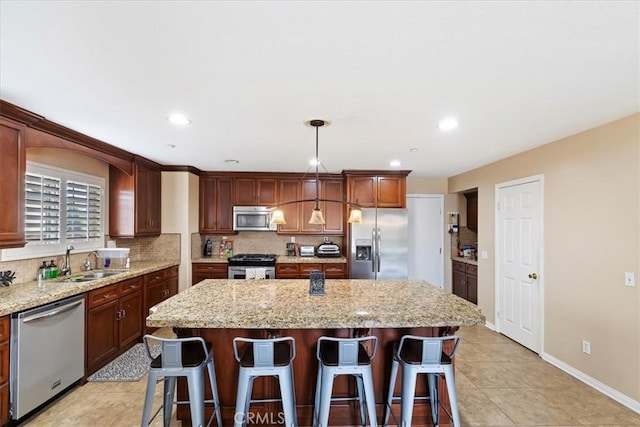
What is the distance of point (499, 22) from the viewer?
1415mm

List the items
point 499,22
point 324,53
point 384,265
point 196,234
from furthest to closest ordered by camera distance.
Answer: point 196,234, point 384,265, point 324,53, point 499,22

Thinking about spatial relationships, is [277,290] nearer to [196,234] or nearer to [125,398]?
[125,398]

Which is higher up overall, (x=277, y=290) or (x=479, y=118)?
(x=479, y=118)

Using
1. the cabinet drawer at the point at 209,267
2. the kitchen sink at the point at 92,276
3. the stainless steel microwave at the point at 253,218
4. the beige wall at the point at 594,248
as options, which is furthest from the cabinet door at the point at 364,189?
the kitchen sink at the point at 92,276

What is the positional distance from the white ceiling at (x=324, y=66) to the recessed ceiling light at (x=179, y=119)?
0.07 metres

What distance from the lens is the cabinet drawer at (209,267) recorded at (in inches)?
198

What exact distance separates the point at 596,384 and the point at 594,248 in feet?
3.88

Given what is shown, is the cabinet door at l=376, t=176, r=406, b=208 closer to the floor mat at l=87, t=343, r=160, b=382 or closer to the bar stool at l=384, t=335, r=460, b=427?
the bar stool at l=384, t=335, r=460, b=427

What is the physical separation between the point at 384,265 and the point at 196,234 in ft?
9.70

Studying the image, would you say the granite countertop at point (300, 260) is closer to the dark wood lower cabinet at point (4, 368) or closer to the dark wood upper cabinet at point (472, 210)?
the dark wood upper cabinet at point (472, 210)

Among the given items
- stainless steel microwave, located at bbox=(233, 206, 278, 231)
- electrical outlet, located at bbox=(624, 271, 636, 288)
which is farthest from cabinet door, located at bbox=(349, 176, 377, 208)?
electrical outlet, located at bbox=(624, 271, 636, 288)

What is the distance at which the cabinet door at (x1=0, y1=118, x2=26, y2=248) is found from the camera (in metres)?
2.44

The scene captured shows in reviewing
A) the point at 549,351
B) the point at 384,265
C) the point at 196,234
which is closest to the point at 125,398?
the point at 196,234

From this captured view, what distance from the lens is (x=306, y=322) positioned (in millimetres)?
1999
